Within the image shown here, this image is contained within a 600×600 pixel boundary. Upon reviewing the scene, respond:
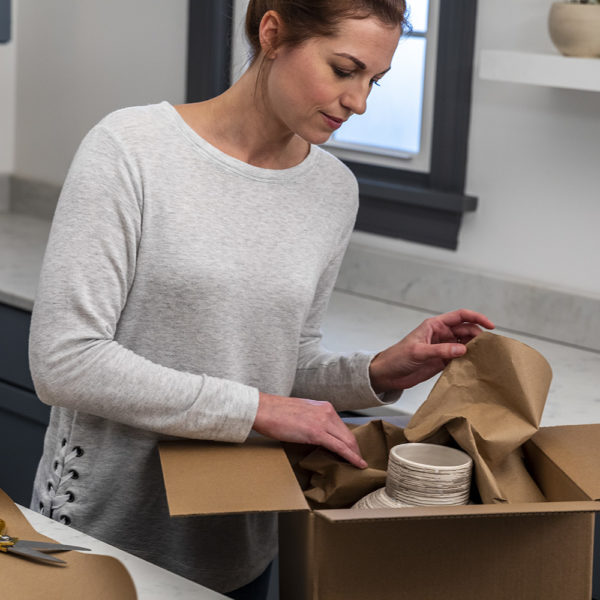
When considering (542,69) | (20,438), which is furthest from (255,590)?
(20,438)

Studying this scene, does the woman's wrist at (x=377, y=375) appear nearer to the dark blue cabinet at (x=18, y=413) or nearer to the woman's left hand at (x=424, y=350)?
the woman's left hand at (x=424, y=350)

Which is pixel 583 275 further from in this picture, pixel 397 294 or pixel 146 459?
pixel 146 459

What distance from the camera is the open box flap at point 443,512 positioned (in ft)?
2.70

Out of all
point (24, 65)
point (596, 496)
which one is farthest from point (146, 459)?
point (24, 65)

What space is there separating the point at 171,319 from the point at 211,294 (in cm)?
6

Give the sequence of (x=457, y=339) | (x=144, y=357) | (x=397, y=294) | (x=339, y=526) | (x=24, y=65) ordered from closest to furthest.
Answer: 1. (x=339, y=526)
2. (x=144, y=357)
3. (x=457, y=339)
4. (x=397, y=294)
5. (x=24, y=65)

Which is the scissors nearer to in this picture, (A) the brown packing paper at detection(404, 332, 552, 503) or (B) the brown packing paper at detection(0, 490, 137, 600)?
(B) the brown packing paper at detection(0, 490, 137, 600)

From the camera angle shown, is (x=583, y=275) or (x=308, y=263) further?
(x=583, y=275)

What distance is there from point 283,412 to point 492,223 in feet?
3.96

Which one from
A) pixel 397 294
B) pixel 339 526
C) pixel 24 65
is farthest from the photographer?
pixel 24 65

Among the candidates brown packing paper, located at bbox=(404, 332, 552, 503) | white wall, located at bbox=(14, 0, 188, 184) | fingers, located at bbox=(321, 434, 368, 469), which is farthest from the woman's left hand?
white wall, located at bbox=(14, 0, 188, 184)

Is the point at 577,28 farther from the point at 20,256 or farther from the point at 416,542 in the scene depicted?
the point at 20,256

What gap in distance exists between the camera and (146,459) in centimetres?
127

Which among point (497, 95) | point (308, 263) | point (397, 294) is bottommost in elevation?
point (397, 294)
